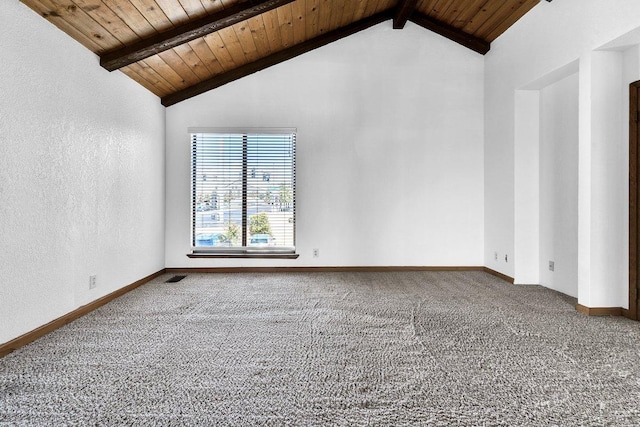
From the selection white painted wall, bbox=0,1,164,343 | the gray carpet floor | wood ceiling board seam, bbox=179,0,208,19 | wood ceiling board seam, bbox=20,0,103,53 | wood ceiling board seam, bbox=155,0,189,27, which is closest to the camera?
the gray carpet floor

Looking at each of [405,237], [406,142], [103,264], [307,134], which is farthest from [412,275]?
[103,264]

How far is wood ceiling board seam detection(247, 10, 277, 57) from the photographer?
164 inches

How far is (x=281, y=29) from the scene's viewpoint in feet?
A: 15.3

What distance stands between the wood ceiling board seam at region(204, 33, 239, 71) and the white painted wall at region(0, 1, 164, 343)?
1.02 meters

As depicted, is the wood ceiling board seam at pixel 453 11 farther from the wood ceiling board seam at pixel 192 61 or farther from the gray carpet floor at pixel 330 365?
the gray carpet floor at pixel 330 365

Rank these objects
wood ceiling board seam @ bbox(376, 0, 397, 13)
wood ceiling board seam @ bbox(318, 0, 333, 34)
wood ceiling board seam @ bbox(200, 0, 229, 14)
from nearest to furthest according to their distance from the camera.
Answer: wood ceiling board seam @ bbox(200, 0, 229, 14)
wood ceiling board seam @ bbox(318, 0, 333, 34)
wood ceiling board seam @ bbox(376, 0, 397, 13)

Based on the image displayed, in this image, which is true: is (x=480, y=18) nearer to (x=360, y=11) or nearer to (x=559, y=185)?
(x=360, y=11)

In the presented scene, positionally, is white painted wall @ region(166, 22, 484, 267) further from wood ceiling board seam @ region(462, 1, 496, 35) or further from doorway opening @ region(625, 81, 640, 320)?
doorway opening @ region(625, 81, 640, 320)

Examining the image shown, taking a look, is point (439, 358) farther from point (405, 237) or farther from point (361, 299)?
point (405, 237)

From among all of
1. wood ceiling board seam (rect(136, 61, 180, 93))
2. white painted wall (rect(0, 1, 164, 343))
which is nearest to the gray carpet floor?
white painted wall (rect(0, 1, 164, 343))

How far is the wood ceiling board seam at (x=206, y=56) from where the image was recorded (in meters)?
4.12

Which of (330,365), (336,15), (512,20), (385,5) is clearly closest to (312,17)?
(336,15)

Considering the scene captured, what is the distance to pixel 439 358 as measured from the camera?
238 centimetres

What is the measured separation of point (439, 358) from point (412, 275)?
113 inches
